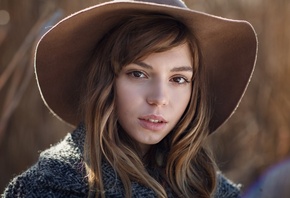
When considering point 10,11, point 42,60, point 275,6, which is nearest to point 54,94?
point 42,60

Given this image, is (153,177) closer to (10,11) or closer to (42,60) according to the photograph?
(42,60)

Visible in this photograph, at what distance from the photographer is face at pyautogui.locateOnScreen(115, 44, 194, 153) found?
223 cm

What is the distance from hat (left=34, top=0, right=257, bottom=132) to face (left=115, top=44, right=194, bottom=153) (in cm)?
17

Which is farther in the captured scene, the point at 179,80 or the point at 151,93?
the point at 179,80

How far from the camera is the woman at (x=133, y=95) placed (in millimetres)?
2188

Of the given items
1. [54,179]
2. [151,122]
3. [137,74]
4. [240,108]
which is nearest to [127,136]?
[151,122]

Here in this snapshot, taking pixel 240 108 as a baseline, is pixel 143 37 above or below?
below

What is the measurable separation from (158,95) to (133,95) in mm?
94

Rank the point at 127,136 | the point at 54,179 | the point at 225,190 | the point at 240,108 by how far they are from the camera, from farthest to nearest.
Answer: the point at 240,108 → the point at 225,190 → the point at 127,136 → the point at 54,179

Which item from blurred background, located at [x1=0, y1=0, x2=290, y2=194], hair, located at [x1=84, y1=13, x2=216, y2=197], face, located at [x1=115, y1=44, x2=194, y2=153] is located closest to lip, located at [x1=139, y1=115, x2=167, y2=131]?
face, located at [x1=115, y1=44, x2=194, y2=153]

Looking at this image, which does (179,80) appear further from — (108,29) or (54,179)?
(54,179)

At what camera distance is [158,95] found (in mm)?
2209

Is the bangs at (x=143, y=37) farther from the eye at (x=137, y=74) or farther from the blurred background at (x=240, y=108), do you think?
the blurred background at (x=240, y=108)

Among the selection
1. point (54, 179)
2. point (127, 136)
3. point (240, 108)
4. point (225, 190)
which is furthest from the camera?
point (240, 108)
